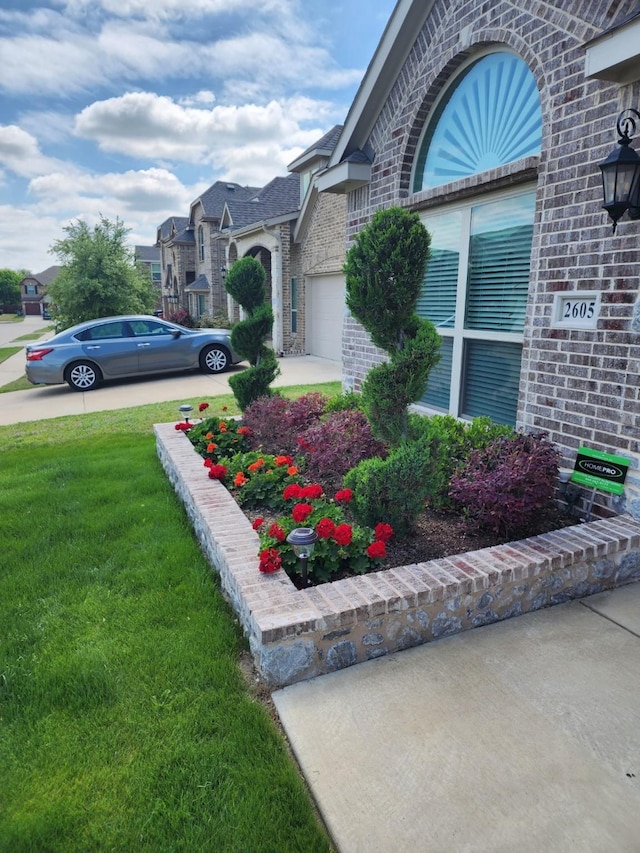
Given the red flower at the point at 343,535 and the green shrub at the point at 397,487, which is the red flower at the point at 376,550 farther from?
the green shrub at the point at 397,487

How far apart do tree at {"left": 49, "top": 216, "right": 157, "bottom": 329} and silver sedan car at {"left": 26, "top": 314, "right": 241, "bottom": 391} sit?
716 cm

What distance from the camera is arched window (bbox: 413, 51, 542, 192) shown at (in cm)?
429

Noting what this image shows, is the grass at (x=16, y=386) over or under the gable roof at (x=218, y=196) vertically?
under

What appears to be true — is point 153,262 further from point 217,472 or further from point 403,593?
point 403,593

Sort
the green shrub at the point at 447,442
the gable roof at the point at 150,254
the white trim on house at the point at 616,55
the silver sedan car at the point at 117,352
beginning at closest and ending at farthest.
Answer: the white trim on house at the point at 616,55 < the green shrub at the point at 447,442 < the silver sedan car at the point at 117,352 < the gable roof at the point at 150,254

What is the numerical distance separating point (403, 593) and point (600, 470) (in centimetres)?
183

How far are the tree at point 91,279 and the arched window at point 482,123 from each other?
15323 millimetres

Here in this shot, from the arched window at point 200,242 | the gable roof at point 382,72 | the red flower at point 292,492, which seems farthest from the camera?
the arched window at point 200,242

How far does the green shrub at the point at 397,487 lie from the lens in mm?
3398

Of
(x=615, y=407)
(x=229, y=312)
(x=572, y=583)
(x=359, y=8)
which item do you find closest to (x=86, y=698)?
(x=572, y=583)

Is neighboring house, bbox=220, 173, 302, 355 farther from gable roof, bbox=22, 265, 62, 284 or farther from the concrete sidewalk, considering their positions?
gable roof, bbox=22, 265, 62, 284

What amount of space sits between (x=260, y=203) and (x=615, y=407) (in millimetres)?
19879

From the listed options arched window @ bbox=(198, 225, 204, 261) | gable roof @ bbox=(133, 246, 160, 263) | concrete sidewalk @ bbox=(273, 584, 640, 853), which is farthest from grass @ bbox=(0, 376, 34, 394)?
gable roof @ bbox=(133, 246, 160, 263)

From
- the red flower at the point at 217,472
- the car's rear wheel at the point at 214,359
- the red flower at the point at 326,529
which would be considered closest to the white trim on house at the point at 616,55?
the red flower at the point at 326,529
